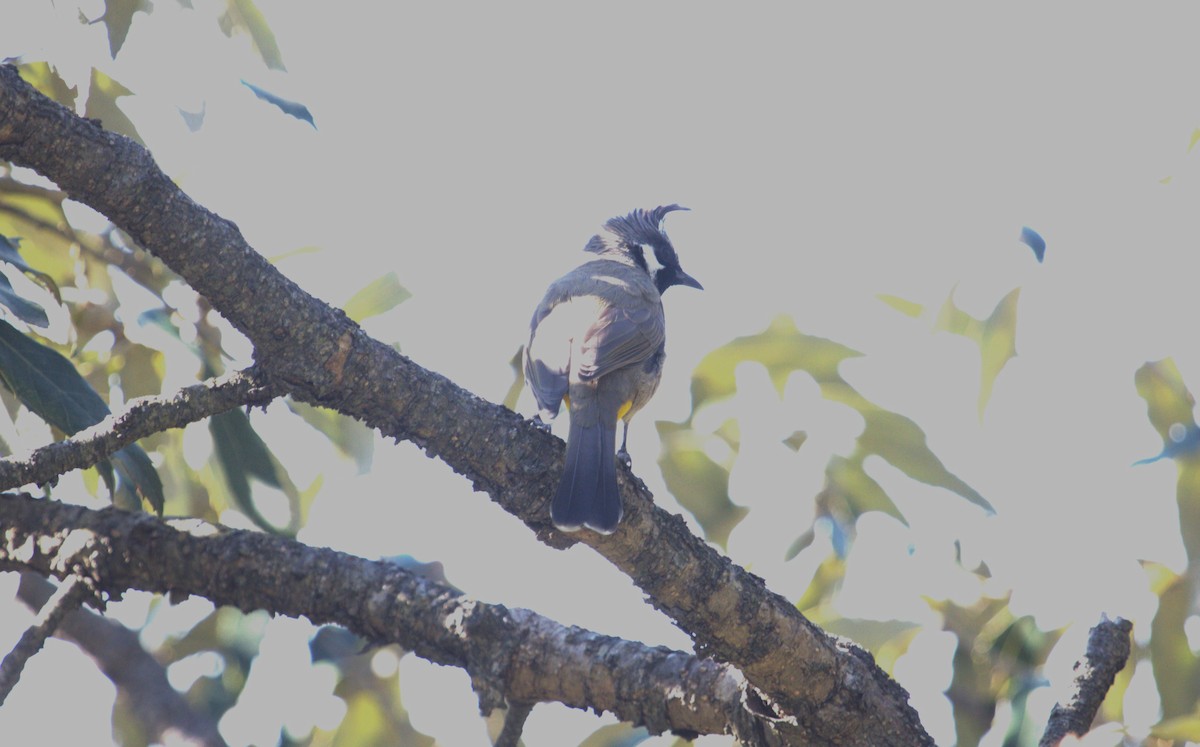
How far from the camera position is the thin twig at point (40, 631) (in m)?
2.53

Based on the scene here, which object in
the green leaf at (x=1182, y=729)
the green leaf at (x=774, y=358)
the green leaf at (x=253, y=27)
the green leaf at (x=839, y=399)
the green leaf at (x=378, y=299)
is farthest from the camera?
the green leaf at (x=774, y=358)

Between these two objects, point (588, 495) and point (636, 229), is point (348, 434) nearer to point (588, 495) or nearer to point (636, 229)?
point (588, 495)

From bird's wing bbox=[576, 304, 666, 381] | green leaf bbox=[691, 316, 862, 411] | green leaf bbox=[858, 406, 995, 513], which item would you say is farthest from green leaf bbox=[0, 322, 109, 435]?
green leaf bbox=[858, 406, 995, 513]

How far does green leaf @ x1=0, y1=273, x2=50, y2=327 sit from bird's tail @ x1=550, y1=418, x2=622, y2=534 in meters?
1.22

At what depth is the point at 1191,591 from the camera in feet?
10.4

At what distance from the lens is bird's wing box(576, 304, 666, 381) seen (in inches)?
147

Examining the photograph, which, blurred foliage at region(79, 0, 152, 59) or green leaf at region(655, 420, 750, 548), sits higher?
blurred foliage at region(79, 0, 152, 59)

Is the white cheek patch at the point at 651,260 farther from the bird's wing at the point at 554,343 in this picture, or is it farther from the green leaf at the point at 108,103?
the green leaf at the point at 108,103

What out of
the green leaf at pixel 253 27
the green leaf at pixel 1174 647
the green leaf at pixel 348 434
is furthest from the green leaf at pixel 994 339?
the green leaf at pixel 253 27

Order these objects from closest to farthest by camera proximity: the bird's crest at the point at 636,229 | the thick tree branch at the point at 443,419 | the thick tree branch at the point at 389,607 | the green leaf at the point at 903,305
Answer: the thick tree branch at the point at 443,419, the thick tree branch at the point at 389,607, the green leaf at the point at 903,305, the bird's crest at the point at 636,229

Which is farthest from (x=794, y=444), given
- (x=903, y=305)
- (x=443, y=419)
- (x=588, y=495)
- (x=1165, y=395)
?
(x=443, y=419)

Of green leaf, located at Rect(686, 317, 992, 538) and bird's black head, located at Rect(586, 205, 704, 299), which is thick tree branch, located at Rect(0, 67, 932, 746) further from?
bird's black head, located at Rect(586, 205, 704, 299)

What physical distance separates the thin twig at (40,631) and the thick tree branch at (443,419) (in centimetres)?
80

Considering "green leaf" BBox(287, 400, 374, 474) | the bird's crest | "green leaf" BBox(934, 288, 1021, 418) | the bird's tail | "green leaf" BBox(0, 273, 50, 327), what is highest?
the bird's crest
